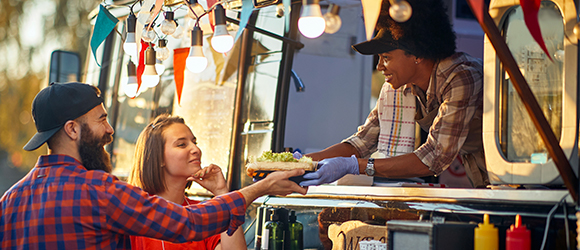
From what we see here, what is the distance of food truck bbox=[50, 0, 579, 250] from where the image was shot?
7.73 ft

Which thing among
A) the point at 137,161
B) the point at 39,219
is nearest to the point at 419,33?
the point at 137,161

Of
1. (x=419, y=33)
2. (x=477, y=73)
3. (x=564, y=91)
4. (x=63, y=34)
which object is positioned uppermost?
(x=63, y=34)

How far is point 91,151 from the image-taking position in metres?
2.45

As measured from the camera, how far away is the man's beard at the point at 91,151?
2.44 m

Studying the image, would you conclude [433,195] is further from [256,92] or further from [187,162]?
[256,92]

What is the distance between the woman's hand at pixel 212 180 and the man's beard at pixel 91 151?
2.74 feet

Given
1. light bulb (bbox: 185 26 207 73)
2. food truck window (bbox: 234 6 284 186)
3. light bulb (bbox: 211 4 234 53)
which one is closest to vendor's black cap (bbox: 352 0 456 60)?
light bulb (bbox: 211 4 234 53)

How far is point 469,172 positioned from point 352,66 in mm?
1624

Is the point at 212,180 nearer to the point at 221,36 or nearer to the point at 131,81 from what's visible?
the point at 221,36

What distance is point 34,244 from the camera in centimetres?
221

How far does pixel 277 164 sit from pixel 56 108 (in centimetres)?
113

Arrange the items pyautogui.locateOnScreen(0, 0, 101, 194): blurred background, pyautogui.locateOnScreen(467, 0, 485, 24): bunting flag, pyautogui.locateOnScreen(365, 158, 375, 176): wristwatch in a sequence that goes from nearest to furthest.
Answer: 1. pyautogui.locateOnScreen(467, 0, 485, 24): bunting flag
2. pyautogui.locateOnScreen(365, 158, 375, 176): wristwatch
3. pyautogui.locateOnScreen(0, 0, 101, 194): blurred background

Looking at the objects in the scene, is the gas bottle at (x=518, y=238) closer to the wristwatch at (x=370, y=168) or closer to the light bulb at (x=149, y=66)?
the wristwatch at (x=370, y=168)

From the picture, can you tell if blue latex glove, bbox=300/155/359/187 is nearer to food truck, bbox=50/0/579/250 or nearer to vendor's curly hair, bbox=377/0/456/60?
food truck, bbox=50/0/579/250
